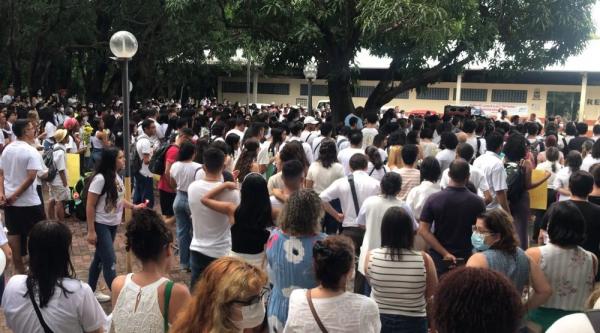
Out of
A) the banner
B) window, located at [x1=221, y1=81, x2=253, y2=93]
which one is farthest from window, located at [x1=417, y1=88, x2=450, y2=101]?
the banner

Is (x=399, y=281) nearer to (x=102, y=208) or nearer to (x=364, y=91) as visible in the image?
(x=102, y=208)

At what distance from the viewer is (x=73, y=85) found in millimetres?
33969

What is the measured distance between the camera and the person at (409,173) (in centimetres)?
635

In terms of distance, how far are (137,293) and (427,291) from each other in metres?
1.83

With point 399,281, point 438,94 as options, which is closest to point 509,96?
point 438,94

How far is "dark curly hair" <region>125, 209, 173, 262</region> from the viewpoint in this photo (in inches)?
128

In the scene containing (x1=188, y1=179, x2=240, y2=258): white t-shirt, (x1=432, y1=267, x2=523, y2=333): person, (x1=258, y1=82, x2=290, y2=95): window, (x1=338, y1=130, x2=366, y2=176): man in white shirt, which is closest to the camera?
(x1=432, y1=267, x2=523, y2=333): person

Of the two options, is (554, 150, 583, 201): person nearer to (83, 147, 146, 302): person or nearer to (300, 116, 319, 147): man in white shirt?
(300, 116, 319, 147): man in white shirt

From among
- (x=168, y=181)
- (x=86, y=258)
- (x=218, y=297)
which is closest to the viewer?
(x=218, y=297)

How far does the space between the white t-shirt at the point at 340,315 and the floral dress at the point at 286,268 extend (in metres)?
0.68

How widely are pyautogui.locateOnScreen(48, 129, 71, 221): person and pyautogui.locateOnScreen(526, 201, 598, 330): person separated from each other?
247 inches

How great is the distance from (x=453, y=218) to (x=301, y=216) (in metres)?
1.66

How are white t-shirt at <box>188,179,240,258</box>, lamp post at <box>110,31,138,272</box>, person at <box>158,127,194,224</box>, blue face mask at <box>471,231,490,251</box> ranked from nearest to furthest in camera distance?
blue face mask at <box>471,231,490,251</box> < white t-shirt at <box>188,179,240,258</box> < lamp post at <box>110,31,138,272</box> < person at <box>158,127,194,224</box>

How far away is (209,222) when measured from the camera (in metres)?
5.24
